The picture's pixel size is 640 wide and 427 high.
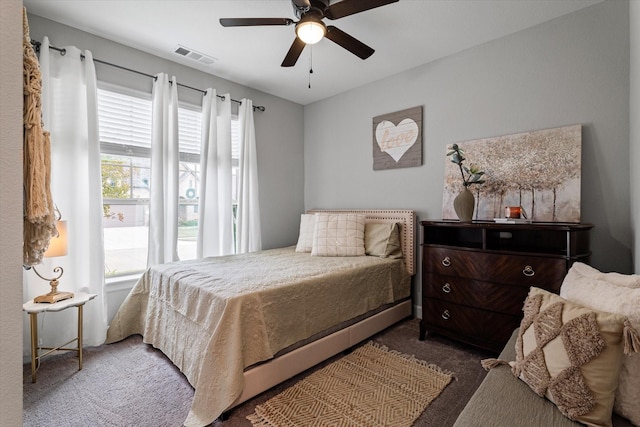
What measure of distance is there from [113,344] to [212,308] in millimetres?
1458

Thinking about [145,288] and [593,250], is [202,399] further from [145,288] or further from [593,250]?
[593,250]

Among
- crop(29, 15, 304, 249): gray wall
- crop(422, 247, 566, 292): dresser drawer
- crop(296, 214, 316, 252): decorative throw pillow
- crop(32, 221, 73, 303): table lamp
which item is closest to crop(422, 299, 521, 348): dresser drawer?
crop(422, 247, 566, 292): dresser drawer

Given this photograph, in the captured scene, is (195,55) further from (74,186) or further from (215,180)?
(74,186)

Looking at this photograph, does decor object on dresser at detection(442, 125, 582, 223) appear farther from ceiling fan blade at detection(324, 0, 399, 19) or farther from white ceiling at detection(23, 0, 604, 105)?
ceiling fan blade at detection(324, 0, 399, 19)

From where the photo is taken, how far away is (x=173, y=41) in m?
2.58

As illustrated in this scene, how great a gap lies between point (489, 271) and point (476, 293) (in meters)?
0.20

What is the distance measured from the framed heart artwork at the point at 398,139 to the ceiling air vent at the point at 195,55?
1.86 m

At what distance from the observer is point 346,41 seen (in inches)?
81.6

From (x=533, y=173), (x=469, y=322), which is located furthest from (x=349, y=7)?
(x=469, y=322)

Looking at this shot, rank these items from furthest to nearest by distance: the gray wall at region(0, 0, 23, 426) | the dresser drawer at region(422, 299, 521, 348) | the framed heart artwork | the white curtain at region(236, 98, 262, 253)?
the white curtain at region(236, 98, 262, 253)
the framed heart artwork
the dresser drawer at region(422, 299, 521, 348)
the gray wall at region(0, 0, 23, 426)

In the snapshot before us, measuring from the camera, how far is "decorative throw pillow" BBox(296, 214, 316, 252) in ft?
10.8

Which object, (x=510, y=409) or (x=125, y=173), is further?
(x=125, y=173)

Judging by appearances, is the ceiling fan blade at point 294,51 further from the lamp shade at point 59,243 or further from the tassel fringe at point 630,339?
the tassel fringe at point 630,339

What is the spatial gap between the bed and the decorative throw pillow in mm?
281
